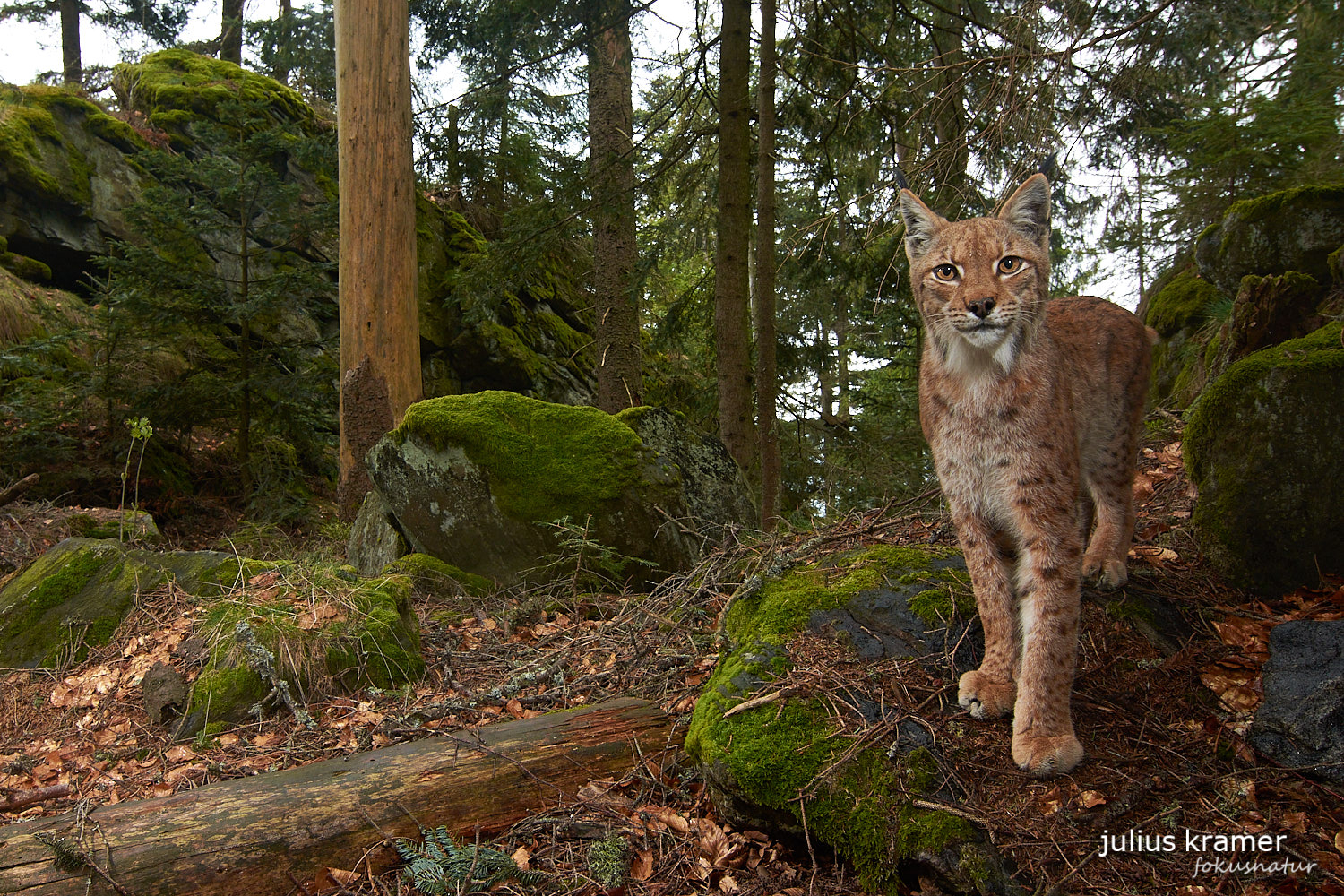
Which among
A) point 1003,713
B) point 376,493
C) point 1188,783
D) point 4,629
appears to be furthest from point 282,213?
point 1188,783

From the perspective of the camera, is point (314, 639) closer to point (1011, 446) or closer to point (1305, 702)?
point (1011, 446)

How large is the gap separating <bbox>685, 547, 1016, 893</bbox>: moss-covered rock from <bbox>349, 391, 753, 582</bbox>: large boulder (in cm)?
242

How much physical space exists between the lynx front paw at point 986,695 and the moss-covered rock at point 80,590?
5.27 meters

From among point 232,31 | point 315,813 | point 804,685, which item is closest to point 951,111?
point 804,685

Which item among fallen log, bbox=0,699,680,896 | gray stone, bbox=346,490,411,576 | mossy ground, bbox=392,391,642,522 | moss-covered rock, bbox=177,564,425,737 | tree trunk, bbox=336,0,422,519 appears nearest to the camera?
fallen log, bbox=0,699,680,896

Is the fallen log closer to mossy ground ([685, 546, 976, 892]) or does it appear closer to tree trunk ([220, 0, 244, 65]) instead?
mossy ground ([685, 546, 976, 892])

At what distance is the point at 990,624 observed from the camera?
3.49 metres

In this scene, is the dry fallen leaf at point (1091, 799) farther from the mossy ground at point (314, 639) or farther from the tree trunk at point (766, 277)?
the tree trunk at point (766, 277)

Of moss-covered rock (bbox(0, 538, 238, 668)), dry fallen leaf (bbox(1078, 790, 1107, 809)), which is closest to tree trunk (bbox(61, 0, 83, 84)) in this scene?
moss-covered rock (bbox(0, 538, 238, 668))

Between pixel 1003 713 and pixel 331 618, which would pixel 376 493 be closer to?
pixel 331 618

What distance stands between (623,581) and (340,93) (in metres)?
6.33

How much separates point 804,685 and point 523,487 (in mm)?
3748

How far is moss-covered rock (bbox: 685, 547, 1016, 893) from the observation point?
9.23 feet

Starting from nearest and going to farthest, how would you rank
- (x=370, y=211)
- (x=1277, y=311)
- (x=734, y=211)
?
(x=1277, y=311), (x=734, y=211), (x=370, y=211)
